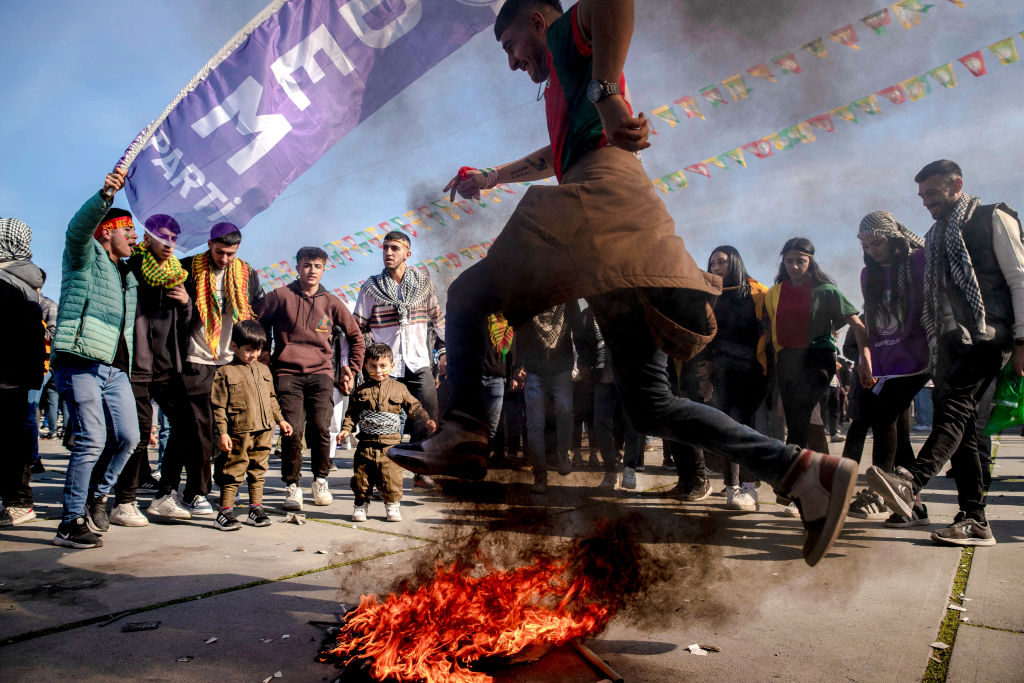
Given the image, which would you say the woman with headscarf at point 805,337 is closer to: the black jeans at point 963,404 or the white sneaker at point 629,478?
the black jeans at point 963,404

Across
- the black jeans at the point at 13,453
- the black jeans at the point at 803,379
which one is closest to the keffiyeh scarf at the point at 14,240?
the black jeans at the point at 13,453

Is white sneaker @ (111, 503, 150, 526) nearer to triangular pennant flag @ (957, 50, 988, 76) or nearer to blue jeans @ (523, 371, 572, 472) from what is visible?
blue jeans @ (523, 371, 572, 472)

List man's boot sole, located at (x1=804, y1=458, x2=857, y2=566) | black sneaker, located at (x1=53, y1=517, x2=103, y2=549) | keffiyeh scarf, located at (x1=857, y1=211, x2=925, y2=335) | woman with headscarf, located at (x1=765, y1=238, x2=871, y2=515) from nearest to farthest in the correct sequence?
man's boot sole, located at (x1=804, y1=458, x2=857, y2=566) < keffiyeh scarf, located at (x1=857, y1=211, x2=925, y2=335) < black sneaker, located at (x1=53, y1=517, x2=103, y2=549) < woman with headscarf, located at (x1=765, y1=238, x2=871, y2=515)

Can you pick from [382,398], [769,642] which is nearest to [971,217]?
[769,642]

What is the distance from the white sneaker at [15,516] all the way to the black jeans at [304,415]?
163 centimetres

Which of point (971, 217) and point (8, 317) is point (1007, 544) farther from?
point (8, 317)

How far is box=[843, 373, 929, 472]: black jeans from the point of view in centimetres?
427

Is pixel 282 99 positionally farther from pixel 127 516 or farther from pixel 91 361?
pixel 127 516

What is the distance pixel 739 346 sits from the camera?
15.6 ft

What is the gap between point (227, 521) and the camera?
14.2 feet

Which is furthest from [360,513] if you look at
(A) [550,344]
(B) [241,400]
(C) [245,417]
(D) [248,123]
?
(D) [248,123]

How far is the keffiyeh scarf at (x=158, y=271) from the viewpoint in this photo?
4.70 metres

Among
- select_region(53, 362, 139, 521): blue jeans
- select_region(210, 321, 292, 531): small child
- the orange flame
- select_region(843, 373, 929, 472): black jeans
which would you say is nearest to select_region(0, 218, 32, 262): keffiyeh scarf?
select_region(53, 362, 139, 521): blue jeans

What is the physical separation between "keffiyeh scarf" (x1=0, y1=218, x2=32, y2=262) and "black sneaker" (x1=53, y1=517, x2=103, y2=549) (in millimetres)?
2049
